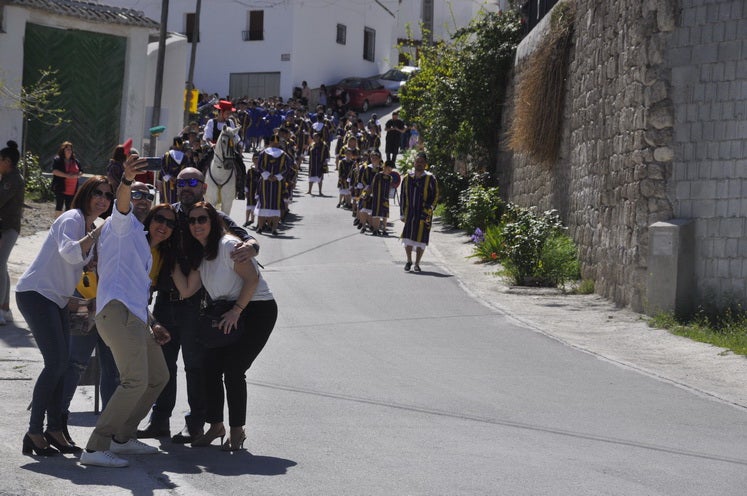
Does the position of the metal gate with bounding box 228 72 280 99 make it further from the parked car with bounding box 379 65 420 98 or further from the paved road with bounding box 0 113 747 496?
the paved road with bounding box 0 113 747 496

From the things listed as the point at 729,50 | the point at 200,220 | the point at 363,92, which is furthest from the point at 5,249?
the point at 363,92

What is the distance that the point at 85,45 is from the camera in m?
Result: 30.3

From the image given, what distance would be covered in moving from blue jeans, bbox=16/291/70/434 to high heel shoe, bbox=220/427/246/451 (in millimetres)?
1083

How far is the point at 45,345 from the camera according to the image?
6977mm

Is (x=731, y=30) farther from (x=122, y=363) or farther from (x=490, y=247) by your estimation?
(x=122, y=363)

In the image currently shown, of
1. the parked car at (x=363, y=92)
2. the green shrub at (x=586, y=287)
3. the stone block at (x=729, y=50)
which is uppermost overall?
the parked car at (x=363, y=92)

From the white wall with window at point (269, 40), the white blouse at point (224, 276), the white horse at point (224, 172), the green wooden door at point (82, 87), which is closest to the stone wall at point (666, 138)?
the white horse at point (224, 172)

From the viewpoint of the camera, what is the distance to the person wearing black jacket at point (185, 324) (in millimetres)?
7441

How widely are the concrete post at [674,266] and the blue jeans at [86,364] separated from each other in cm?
767

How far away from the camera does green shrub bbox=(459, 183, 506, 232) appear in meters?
22.8

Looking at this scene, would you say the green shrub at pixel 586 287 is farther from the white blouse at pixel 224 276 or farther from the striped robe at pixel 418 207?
the white blouse at pixel 224 276

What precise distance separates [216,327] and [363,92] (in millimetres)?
44684

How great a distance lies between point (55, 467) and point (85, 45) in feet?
82.3

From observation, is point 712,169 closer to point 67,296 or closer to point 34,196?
point 67,296
